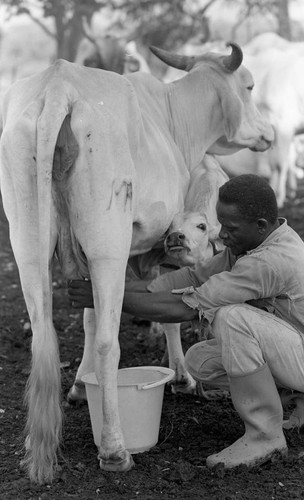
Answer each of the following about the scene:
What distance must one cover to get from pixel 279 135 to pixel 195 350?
22.6 ft

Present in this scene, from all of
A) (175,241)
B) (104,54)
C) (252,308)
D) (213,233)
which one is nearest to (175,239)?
(175,241)

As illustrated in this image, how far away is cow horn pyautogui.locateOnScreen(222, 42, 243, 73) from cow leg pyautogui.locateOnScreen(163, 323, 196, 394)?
1.44 meters

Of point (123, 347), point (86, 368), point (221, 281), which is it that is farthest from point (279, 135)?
point (221, 281)

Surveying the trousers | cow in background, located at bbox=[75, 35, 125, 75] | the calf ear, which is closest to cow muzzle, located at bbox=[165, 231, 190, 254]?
the calf ear

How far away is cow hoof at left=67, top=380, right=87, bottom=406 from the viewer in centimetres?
417

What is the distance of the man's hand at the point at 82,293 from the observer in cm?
337

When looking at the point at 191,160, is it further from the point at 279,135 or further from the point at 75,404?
the point at 279,135

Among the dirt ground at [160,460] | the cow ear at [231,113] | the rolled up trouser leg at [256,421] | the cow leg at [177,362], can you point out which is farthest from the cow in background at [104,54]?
the rolled up trouser leg at [256,421]

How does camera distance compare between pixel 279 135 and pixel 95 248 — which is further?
pixel 279 135

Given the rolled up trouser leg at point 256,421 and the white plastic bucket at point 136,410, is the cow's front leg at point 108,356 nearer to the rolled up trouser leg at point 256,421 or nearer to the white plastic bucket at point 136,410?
the white plastic bucket at point 136,410

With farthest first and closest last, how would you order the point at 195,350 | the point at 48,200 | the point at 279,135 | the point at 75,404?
the point at 279,135 → the point at 75,404 → the point at 195,350 → the point at 48,200

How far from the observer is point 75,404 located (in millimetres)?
4168

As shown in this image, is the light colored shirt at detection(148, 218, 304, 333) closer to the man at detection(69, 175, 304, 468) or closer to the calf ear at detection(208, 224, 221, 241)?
the man at detection(69, 175, 304, 468)

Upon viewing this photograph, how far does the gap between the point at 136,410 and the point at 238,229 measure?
832 mm
